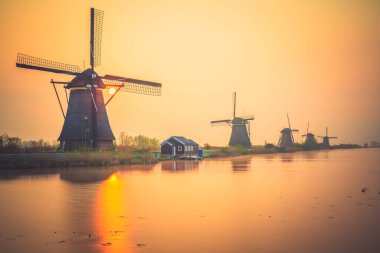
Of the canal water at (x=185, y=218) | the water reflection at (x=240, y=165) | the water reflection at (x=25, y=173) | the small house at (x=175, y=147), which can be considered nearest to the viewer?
the canal water at (x=185, y=218)

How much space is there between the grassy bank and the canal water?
8704mm

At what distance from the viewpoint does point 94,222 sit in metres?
12.0

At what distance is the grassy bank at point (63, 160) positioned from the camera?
3042 centimetres

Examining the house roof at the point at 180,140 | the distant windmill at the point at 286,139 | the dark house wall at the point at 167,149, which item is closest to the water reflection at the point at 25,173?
the dark house wall at the point at 167,149

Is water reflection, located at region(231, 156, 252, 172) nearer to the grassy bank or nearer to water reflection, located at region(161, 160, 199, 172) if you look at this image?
water reflection, located at region(161, 160, 199, 172)

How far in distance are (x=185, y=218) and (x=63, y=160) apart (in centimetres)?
2274

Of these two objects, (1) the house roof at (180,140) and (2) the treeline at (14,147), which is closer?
(2) the treeline at (14,147)

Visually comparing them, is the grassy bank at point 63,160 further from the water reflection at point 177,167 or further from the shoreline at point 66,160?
the water reflection at point 177,167

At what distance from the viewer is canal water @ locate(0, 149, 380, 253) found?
9562mm

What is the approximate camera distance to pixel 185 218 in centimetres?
1329

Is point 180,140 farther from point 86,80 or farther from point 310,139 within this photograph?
point 310,139

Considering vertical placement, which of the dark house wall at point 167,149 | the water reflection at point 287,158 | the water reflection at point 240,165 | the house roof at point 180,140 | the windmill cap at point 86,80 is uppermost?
the windmill cap at point 86,80

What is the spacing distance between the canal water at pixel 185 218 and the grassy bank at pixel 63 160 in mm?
8704

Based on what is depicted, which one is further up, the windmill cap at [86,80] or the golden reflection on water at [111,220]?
the windmill cap at [86,80]
